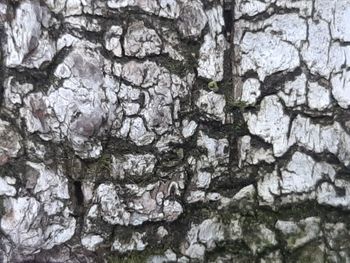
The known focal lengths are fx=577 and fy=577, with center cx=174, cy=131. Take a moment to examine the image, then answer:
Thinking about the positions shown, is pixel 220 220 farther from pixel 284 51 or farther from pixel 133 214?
pixel 284 51

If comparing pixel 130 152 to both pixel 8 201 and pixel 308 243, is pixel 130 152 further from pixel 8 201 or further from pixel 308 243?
pixel 308 243

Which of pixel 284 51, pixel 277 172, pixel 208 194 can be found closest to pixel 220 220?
pixel 208 194

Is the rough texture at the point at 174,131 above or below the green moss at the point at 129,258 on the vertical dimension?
above

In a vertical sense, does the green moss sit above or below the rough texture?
below

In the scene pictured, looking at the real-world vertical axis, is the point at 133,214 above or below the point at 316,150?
below

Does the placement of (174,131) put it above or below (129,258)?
above

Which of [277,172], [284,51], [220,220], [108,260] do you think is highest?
[284,51]
